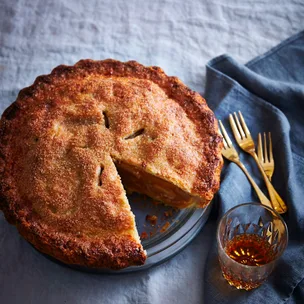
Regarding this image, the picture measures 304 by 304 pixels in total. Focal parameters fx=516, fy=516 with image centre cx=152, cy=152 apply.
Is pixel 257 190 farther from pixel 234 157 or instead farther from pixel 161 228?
pixel 161 228

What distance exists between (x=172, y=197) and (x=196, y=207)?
124 mm

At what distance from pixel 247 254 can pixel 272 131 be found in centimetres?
74

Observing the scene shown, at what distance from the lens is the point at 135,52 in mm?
3244

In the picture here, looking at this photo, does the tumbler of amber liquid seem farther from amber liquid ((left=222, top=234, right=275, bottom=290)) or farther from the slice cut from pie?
the slice cut from pie

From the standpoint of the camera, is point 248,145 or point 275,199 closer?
point 275,199

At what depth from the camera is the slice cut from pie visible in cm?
224

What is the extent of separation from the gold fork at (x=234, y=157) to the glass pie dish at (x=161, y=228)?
10.3 inches

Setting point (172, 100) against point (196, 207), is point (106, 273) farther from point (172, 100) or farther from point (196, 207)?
point (172, 100)

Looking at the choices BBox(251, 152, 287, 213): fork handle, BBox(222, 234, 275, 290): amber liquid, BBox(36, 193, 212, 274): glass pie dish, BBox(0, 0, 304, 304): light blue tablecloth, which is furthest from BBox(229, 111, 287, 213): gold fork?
BBox(36, 193, 212, 274): glass pie dish

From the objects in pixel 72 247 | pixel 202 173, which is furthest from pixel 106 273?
pixel 202 173

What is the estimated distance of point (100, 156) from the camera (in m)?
2.39

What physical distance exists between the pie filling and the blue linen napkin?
0.59 ft

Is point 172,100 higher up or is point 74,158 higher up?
point 172,100

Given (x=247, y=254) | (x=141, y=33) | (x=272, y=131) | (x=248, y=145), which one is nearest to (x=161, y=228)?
(x=247, y=254)
